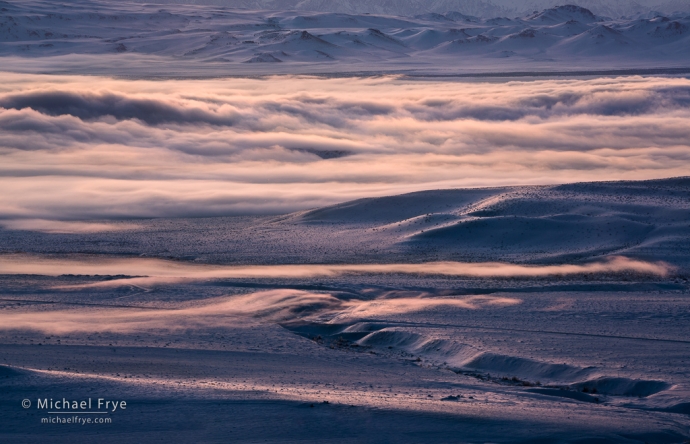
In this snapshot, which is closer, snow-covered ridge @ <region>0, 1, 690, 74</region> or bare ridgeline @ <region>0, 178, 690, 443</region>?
bare ridgeline @ <region>0, 178, 690, 443</region>

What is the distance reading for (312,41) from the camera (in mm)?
88000

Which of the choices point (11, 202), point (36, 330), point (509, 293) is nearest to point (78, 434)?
point (36, 330)

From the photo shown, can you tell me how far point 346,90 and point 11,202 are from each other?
37762 millimetres

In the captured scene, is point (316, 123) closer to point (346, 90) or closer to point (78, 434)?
point (346, 90)

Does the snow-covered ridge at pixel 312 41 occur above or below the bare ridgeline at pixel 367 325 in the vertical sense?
above

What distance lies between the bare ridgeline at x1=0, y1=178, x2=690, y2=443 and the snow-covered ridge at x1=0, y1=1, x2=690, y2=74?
58.8 m

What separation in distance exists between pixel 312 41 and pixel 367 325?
8126 centimetres

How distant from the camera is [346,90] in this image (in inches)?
2221

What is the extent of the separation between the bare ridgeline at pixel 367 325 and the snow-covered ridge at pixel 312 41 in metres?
58.8

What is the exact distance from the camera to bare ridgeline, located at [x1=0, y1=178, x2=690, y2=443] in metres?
5.97

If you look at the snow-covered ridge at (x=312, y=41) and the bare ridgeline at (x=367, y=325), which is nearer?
the bare ridgeline at (x=367, y=325)

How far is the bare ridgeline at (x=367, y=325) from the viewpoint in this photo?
19.6ft

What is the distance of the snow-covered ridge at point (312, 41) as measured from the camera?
82.1m

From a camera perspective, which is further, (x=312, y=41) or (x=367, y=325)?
(x=312, y=41)
